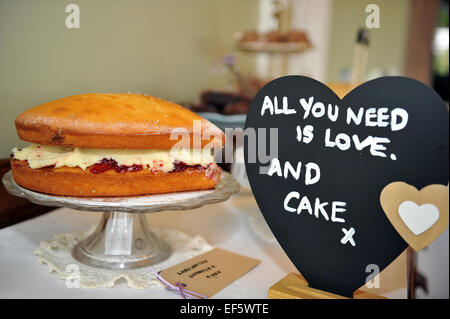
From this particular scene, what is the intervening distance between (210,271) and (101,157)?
1.02ft

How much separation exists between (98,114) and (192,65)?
119 cm

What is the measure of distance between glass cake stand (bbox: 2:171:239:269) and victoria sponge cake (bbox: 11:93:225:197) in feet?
0.08

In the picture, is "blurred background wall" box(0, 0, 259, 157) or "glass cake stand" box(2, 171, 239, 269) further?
"blurred background wall" box(0, 0, 259, 157)

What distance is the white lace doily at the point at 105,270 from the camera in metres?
0.81

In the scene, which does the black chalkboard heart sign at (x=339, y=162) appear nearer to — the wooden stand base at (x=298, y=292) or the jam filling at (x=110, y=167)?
the wooden stand base at (x=298, y=292)

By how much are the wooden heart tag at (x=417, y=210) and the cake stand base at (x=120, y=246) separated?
1.63 ft

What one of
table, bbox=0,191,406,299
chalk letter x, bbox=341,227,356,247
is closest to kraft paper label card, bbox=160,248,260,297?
table, bbox=0,191,406,299

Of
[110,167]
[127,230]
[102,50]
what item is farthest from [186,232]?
[102,50]

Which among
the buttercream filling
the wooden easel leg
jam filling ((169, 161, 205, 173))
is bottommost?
the wooden easel leg

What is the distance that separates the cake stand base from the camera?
892 mm

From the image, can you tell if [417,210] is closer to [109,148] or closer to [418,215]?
[418,215]

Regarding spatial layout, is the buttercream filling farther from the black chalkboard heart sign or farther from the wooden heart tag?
the wooden heart tag

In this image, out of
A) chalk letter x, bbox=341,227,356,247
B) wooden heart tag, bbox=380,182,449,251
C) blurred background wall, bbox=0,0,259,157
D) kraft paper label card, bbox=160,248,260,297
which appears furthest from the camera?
blurred background wall, bbox=0,0,259,157

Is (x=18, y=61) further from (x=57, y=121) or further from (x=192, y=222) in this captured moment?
(x=192, y=222)
